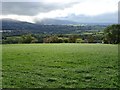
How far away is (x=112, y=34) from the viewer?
70.3 metres

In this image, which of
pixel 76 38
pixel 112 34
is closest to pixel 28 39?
pixel 76 38

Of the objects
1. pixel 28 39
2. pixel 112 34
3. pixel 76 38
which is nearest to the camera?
pixel 112 34

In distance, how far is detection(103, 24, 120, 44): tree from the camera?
70.6 meters

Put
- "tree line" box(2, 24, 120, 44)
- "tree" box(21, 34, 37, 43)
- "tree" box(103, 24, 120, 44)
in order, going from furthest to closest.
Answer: "tree" box(103, 24, 120, 44) → "tree line" box(2, 24, 120, 44) → "tree" box(21, 34, 37, 43)

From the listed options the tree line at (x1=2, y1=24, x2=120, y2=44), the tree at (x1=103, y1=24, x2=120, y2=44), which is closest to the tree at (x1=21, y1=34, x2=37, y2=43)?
the tree line at (x1=2, y1=24, x2=120, y2=44)

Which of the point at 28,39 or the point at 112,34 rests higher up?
the point at 112,34

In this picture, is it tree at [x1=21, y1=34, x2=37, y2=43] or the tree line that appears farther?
the tree line

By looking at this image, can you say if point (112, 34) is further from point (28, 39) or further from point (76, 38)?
point (28, 39)

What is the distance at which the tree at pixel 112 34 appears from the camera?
7062 centimetres

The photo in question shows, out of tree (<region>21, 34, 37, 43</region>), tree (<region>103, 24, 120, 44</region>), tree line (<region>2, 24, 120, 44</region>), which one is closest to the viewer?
tree (<region>21, 34, 37, 43</region>)

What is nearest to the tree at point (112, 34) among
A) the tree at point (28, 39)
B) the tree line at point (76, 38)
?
the tree line at point (76, 38)

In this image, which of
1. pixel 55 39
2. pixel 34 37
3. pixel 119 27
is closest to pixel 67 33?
pixel 55 39

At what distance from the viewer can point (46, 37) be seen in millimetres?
71562

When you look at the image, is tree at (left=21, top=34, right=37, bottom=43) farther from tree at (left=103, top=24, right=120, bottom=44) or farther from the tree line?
tree at (left=103, top=24, right=120, bottom=44)
